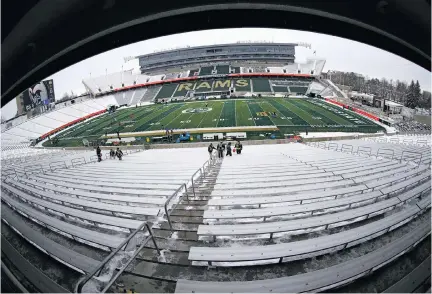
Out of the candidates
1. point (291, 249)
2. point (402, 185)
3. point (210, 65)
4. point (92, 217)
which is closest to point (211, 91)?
point (210, 65)

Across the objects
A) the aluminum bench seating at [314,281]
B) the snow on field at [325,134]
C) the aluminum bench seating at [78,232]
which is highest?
the aluminum bench seating at [78,232]

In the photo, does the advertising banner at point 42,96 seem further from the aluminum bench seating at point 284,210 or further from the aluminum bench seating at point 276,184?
the aluminum bench seating at point 284,210

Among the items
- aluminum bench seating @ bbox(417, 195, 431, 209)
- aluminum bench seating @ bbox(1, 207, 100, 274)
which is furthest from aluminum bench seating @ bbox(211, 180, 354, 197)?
aluminum bench seating @ bbox(1, 207, 100, 274)

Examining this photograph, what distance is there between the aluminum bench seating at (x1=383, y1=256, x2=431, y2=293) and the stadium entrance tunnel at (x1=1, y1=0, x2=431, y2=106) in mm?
1654

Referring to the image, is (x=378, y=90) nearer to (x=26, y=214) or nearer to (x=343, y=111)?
(x=343, y=111)

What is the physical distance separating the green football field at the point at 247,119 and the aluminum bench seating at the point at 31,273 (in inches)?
822

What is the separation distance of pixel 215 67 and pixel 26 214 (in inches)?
2370

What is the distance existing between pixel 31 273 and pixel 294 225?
8.89 ft

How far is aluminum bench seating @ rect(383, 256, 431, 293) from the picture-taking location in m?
1.70

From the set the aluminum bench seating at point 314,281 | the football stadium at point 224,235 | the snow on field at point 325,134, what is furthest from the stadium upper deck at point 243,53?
the aluminum bench seating at point 314,281

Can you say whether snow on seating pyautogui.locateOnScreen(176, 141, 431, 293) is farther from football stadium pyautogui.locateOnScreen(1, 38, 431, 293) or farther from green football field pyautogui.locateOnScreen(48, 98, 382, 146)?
green football field pyautogui.locateOnScreen(48, 98, 382, 146)

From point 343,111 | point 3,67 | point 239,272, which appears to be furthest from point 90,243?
point 343,111

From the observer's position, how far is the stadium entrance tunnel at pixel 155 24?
62.0 inches

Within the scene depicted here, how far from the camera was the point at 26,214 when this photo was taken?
3.12 metres
